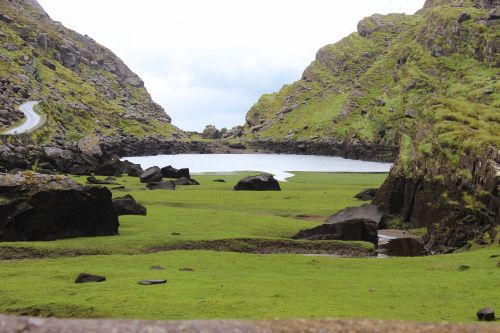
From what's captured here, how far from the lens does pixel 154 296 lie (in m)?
20.8

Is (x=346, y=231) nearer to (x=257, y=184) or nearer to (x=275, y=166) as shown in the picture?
(x=257, y=184)

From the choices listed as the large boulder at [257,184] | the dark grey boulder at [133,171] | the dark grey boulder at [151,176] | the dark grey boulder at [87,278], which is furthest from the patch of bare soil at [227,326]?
the dark grey boulder at [133,171]

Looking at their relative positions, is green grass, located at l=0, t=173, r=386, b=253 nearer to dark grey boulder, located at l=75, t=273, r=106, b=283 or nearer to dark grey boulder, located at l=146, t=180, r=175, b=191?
dark grey boulder, located at l=146, t=180, r=175, b=191

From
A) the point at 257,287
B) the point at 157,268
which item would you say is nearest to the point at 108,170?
the point at 157,268

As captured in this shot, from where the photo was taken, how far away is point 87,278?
24453mm

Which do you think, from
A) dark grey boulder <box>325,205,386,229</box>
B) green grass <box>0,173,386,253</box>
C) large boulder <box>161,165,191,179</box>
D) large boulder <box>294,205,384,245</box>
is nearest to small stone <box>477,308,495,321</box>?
green grass <box>0,173,386,253</box>

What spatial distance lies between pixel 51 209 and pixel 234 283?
17580mm

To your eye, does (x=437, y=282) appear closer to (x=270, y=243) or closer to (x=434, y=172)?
(x=270, y=243)

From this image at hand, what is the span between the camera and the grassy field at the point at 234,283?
19016 mm

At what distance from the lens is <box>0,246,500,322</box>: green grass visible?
61.9 ft

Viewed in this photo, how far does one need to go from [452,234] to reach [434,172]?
10.8 metres

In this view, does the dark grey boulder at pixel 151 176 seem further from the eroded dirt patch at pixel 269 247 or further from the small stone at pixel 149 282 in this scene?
the small stone at pixel 149 282

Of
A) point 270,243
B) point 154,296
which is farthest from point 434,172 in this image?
point 154,296

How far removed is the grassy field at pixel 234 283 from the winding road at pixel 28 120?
349ft
